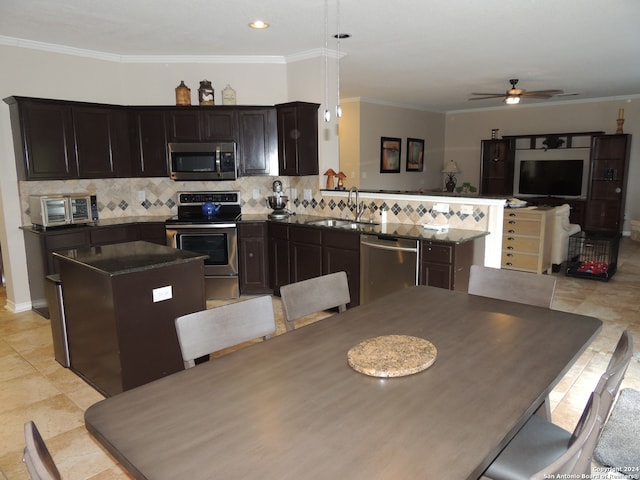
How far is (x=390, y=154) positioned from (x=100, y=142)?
6.00m

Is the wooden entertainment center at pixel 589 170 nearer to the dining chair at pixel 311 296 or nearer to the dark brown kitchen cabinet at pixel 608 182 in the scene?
the dark brown kitchen cabinet at pixel 608 182

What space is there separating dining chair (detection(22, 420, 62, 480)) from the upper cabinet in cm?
429

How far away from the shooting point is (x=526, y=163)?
993 centimetres

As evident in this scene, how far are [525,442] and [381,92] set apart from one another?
23.7 feet

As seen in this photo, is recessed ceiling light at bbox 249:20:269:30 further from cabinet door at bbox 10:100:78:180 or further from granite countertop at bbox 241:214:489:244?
cabinet door at bbox 10:100:78:180

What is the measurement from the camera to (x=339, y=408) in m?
1.29

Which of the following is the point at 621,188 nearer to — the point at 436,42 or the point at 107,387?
the point at 436,42

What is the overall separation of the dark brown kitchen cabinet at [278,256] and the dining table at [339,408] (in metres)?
3.11

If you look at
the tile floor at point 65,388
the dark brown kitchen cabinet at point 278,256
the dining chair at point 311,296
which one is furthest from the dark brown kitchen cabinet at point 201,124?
the dining chair at point 311,296

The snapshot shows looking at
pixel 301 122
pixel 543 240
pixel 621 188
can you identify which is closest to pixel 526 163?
pixel 621 188

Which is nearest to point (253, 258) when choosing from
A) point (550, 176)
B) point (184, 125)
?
point (184, 125)

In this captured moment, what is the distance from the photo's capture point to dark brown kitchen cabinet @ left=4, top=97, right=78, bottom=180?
4395mm

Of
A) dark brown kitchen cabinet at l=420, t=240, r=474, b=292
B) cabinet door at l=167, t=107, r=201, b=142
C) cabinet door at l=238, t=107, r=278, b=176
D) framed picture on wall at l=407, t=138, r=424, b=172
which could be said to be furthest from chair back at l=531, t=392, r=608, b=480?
framed picture on wall at l=407, t=138, r=424, b=172

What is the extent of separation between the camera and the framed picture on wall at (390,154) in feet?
30.7
